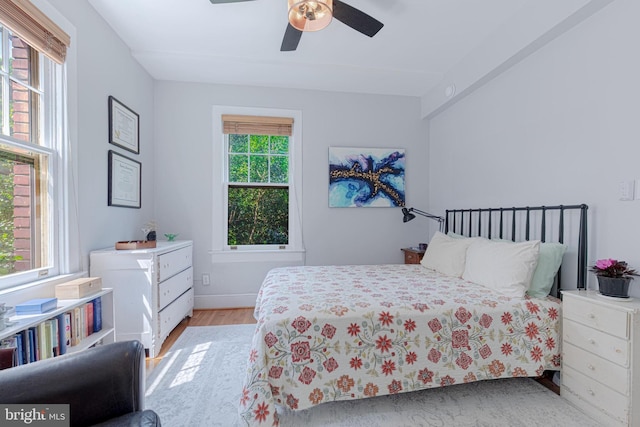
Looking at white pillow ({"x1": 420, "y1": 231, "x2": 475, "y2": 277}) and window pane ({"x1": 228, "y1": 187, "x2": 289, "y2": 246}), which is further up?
window pane ({"x1": 228, "y1": 187, "x2": 289, "y2": 246})

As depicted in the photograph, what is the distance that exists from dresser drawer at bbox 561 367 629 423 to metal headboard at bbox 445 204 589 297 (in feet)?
1.89

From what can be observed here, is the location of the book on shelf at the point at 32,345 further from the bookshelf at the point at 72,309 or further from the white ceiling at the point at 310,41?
the white ceiling at the point at 310,41

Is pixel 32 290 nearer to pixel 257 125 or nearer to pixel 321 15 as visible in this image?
pixel 321 15

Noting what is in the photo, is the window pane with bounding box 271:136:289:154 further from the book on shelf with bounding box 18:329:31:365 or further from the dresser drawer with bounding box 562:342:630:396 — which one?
the dresser drawer with bounding box 562:342:630:396

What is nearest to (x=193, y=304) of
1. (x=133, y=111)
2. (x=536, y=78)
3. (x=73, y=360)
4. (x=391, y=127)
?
(x=133, y=111)

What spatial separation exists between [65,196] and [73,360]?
4.65ft

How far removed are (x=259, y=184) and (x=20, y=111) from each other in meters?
2.16

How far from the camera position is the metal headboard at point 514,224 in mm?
1876

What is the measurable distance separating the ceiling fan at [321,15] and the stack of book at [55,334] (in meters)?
2.07

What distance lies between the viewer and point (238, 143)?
3.55 meters

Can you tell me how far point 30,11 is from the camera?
159cm

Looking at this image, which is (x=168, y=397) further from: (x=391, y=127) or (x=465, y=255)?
(x=391, y=127)

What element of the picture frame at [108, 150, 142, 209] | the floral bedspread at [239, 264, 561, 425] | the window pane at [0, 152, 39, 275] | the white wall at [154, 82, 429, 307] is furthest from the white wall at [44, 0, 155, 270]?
the floral bedspread at [239, 264, 561, 425]

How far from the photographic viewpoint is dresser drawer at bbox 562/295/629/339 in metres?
1.40
